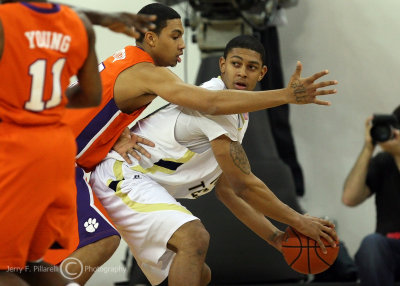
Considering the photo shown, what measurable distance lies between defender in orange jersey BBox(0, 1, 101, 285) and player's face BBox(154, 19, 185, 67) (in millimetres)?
1128

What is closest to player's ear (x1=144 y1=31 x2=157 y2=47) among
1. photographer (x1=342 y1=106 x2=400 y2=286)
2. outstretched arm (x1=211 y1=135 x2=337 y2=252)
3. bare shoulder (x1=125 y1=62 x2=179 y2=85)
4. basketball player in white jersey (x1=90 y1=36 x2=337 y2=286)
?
bare shoulder (x1=125 y1=62 x2=179 y2=85)

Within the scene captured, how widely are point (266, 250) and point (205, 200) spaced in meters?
0.64

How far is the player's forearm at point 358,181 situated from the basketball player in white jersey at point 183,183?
1289 mm

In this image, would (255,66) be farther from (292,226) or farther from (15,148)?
(15,148)

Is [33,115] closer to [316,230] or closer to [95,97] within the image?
[95,97]

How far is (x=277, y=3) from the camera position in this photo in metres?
7.41

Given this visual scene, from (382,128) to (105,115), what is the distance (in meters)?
2.18

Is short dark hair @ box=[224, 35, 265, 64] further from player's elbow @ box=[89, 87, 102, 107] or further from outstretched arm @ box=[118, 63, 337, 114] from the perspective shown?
player's elbow @ box=[89, 87, 102, 107]

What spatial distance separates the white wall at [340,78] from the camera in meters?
7.84

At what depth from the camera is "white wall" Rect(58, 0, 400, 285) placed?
7844 mm

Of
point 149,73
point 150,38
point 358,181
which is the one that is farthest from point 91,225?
point 358,181

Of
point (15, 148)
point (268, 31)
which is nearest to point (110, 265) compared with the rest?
point (268, 31)

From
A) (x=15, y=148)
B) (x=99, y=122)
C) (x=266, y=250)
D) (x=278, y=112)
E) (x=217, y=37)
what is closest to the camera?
(x=15, y=148)

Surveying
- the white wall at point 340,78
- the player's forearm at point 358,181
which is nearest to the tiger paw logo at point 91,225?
the player's forearm at point 358,181
